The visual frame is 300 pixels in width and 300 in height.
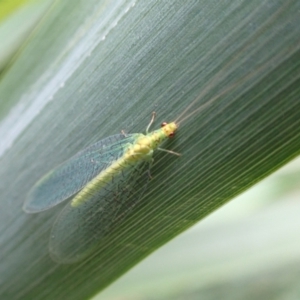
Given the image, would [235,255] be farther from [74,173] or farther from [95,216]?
[74,173]

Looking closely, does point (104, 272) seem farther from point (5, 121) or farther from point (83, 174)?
point (5, 121)

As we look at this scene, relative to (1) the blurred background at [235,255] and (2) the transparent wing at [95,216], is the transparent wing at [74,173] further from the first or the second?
(1) the blurred background at [235,255]

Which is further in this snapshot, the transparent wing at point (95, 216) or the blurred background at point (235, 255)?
the blurred background at point (235, 255)

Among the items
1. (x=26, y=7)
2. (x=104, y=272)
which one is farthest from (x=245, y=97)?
(x=26, y=7)

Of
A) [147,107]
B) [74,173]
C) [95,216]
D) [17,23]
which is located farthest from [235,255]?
[17,23]

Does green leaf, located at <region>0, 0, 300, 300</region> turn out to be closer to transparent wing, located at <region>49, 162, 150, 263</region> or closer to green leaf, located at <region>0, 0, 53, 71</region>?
transparent wing, located at <region>49, 162, 150, 263</region>

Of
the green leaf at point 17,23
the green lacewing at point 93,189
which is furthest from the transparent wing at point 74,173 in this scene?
the green leaf at point 17,23
